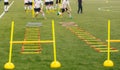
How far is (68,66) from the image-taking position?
1195cm

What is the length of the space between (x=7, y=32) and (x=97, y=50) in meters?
7.31

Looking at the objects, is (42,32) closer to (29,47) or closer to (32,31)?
(32,31)

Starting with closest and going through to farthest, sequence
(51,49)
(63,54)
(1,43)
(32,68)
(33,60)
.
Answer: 1. (32,68)
2. (33,60)
3. (63,54)
4. (51,49)
5. (1,43)

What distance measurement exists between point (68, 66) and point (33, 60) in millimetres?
1524

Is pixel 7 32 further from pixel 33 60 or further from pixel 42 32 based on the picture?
pixel 33 60

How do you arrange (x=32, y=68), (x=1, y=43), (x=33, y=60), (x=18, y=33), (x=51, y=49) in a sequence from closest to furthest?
1. (x=32, y=68)
2. (x=33, y=60)
3. (x=51, y=49)
4. (x=1, y=43)
5. (x=18, y=33)

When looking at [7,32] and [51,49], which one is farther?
[7,32]

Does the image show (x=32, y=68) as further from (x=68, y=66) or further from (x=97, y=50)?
(x=97, y=50)

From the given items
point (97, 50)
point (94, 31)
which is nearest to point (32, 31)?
point (94, 31)

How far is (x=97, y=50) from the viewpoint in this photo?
14.7 meters

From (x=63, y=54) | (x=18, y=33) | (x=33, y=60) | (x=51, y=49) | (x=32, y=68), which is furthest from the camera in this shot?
(x=18, y=33)

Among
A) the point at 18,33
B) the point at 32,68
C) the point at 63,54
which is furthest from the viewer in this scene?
the point at 18,33

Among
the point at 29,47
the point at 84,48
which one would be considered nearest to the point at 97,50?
the point at 84,48

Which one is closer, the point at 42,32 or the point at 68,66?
the point at 68,66
